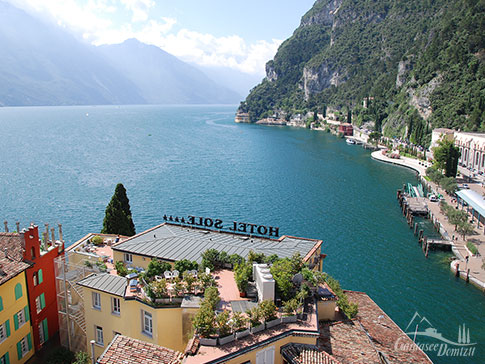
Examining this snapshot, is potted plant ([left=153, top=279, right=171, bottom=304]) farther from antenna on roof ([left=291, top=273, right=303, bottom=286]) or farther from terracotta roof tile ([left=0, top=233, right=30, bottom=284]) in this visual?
terracotta roof tile ([left=0, top=233, right=30, bottom=284])

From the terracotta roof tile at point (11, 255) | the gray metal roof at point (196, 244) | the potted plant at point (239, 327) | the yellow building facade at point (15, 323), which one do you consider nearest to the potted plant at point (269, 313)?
the potted plant at point (239, 327)

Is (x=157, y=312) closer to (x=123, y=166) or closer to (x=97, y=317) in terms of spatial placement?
(x=97, y=317)

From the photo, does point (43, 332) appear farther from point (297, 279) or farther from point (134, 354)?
point (297, 279)

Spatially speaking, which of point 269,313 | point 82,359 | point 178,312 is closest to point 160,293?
point 178,312

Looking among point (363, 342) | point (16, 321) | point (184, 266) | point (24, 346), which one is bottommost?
point (24, 346)

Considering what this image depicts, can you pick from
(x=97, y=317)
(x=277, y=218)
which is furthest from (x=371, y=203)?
(x=97, y=317)

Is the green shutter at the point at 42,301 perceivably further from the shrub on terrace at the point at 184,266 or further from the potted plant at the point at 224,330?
the potted plant at the point at 224,330
